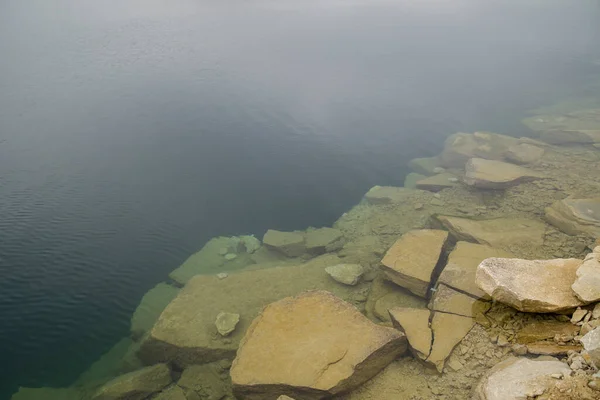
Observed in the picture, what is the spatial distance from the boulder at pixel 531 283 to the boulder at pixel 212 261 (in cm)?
629

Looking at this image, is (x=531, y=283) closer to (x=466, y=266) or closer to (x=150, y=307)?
(x=466, y=266)

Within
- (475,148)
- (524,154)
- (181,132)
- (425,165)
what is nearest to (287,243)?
(425,165)

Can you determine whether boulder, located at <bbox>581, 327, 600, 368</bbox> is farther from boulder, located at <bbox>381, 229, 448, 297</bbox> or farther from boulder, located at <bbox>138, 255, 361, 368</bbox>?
boulder, located at <bbox>138, 255, 361, 368</bbox>

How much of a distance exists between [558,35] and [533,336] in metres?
48.7

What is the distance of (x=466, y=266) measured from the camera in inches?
281

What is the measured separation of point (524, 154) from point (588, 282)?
9.06 metres

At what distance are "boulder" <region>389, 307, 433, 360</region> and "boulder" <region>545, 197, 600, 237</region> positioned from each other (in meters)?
4.28

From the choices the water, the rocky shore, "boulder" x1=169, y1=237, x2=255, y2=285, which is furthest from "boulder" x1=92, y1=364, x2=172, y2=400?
"boulder" x1=169, y1=237, x2=255, y2=285

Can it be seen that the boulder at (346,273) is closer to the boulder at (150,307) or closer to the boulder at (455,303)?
the boulder at (455,303)

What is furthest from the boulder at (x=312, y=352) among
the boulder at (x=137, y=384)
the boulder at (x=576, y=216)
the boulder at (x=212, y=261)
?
the boulder at (x=576, y=216)

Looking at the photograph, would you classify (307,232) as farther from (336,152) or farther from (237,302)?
(336,152)

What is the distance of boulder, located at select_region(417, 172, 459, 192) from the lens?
39.4ft

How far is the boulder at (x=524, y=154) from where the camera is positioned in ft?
41.2

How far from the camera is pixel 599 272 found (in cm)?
522
